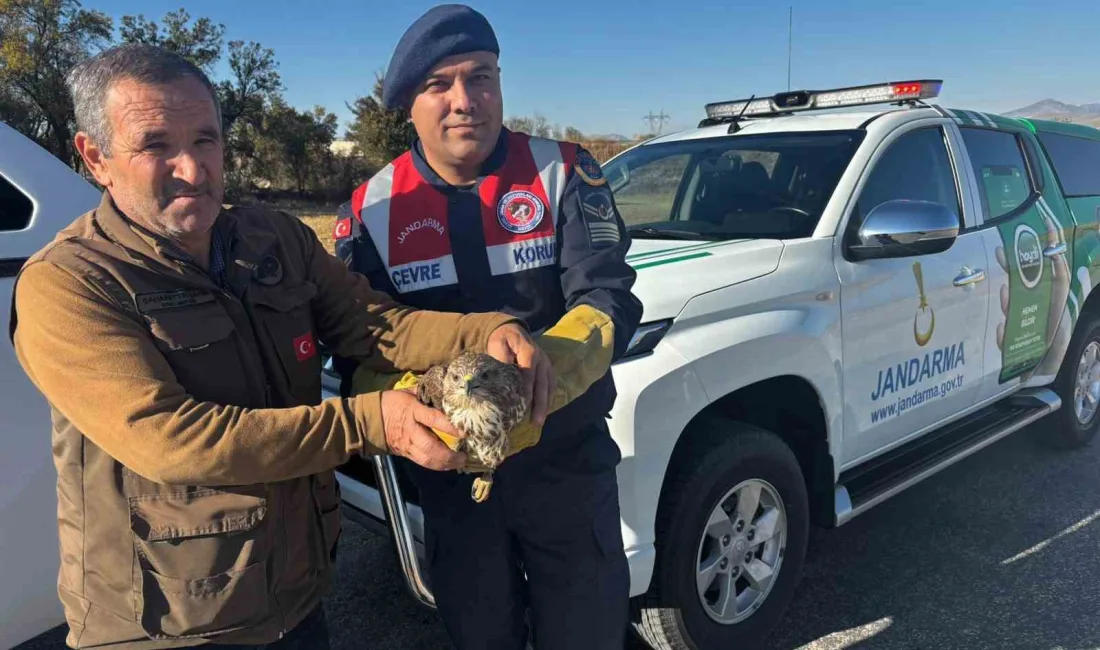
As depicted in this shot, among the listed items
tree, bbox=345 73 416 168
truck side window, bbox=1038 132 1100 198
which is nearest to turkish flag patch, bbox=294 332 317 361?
truck side window, bbox=1038 132 1100 198

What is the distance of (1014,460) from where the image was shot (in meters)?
4.64

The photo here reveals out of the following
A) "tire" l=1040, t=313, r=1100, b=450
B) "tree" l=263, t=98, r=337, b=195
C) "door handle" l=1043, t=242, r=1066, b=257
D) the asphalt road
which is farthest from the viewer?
"tree" l=263, t=98, r=337, b=195

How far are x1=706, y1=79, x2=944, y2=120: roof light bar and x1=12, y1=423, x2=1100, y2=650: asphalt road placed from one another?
7.02ft

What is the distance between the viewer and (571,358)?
166 cm

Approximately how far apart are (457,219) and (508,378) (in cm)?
71

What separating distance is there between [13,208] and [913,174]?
353 centimetres

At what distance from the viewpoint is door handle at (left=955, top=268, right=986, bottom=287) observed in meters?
3.41

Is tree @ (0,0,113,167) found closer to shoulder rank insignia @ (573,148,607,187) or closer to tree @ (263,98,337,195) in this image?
tree @ (263,98,337,195)

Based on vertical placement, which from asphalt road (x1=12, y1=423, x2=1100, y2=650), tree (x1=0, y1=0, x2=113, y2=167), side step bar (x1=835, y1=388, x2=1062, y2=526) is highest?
tree (x1=0, y1=0, x2=113, y2=167)

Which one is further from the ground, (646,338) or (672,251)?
(672,251)

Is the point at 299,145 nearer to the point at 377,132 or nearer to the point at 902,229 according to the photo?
the point at 377,132

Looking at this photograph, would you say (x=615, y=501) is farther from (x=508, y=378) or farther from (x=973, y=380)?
(x=973, y=380)

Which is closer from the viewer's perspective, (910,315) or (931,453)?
(910,315)

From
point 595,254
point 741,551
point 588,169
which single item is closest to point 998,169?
point 741,551
